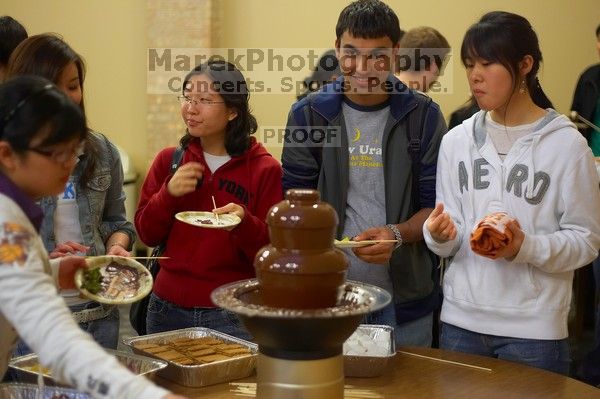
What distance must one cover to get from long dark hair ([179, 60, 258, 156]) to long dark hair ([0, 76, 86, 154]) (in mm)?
1579

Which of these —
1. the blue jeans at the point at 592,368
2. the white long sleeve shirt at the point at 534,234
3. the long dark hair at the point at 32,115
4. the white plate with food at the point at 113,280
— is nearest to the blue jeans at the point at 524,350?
the white long sleeve shirt at the point at 534,234

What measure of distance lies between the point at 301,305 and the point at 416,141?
5.16ft

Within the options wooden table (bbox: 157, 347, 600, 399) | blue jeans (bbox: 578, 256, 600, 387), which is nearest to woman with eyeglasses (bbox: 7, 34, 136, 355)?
wooden table (bbox: 157, 347, 600, 399)

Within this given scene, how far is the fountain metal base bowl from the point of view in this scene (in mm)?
1975

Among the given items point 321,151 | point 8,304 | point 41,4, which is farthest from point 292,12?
point 8,304

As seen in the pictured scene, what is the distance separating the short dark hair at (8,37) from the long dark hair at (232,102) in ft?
2.87

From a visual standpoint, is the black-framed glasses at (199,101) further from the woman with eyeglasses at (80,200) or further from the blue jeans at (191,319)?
the blue jeans at (191,319)

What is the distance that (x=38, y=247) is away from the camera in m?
2.00

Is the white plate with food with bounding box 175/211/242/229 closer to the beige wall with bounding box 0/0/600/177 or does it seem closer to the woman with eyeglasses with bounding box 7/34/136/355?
the woman with eyeglasses with bounding box 7/34/136/355

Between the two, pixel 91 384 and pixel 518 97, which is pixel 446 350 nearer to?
pixel 518 97

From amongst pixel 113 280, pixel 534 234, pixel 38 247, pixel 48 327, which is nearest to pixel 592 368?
pixel 534 234

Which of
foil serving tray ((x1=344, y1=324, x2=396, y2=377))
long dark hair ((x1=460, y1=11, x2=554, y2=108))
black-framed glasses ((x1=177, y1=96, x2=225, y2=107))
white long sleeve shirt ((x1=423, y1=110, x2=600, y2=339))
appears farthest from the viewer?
black-framed glasses ((x1=177, y1=96, x2=225, y2=107))

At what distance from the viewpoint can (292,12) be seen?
26.2 feet

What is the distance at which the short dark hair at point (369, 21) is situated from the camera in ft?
11.3
